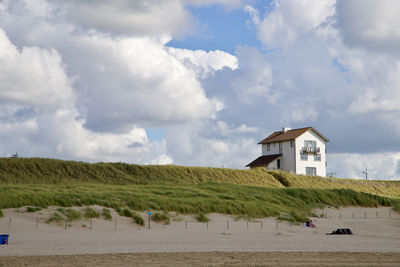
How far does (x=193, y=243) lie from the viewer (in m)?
21.9

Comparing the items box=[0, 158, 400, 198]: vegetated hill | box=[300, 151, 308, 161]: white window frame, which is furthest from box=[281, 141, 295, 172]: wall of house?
box=[0, 158, 400, 198]: vegetated hill

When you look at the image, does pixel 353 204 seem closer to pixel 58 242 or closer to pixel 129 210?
pixel 129 210

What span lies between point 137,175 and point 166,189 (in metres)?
9.24

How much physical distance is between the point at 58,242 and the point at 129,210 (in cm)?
728

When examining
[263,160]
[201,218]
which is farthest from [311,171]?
[201,218]

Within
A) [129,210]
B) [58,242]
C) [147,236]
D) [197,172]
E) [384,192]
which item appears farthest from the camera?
[384,192]

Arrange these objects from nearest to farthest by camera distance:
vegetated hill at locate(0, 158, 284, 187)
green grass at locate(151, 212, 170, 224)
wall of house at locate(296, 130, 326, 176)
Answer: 1. green grass at locate(151, 212, 170, 224)
2. vegetated hill at locate(0, 158, 284, 187)
3. wall of house at locate(296, 130, 326, 176)

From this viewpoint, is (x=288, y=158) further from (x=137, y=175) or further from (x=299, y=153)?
(x=137, y=175)

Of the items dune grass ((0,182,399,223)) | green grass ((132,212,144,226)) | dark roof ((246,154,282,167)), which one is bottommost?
green grass ((132,212,144,226))

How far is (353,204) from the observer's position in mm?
43031

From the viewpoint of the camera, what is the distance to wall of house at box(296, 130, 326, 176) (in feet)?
200

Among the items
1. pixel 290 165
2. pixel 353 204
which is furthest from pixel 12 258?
pixel 290 165

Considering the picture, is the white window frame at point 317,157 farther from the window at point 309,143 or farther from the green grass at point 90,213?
the green grass at point 90,213

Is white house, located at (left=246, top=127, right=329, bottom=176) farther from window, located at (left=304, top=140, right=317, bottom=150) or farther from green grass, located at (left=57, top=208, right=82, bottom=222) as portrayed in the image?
green grass, located at (left=57, top=208, right=82, bottom=222)
